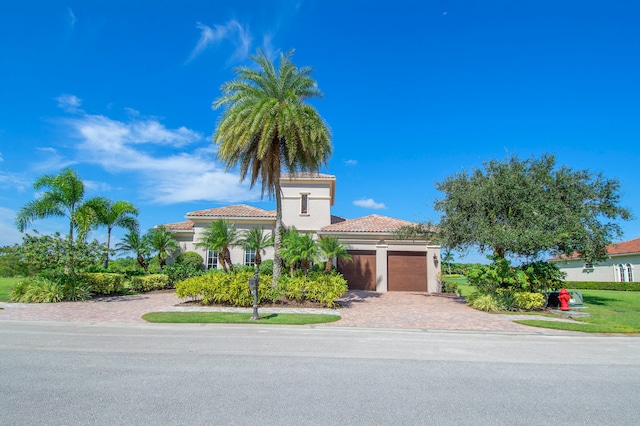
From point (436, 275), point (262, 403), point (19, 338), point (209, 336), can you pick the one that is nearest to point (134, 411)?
point (262, 403)

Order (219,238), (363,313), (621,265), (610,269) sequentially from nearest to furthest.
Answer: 1. (363,313)
2. (219,238)
3. (621,265)
4. (610,269)

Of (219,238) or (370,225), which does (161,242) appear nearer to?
(219,238)

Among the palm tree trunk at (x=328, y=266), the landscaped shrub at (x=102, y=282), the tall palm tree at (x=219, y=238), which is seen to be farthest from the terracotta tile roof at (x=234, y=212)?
the landscaped shrub at (x=102, y=282)

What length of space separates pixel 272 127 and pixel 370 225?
11.8 m

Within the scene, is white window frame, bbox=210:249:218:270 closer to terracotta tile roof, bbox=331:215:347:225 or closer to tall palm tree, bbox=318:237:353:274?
tall palm tree, bbox=318:237:353:274

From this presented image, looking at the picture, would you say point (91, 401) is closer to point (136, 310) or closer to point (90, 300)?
point (136, 310)

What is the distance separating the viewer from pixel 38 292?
54.1 ft

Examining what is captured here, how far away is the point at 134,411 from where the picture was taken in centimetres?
421

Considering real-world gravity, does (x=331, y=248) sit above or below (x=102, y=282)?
above

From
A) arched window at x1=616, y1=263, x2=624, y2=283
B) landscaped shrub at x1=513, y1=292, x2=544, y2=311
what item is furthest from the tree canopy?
arched window at x1=616, y1=263, x2=624, y2=283

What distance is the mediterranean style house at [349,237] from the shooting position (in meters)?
23.6

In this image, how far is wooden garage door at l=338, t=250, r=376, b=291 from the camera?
2358 centimetres

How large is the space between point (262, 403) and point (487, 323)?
34.0ft

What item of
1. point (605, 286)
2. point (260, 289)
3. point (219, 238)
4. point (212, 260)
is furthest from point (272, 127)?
point (605, 286)
